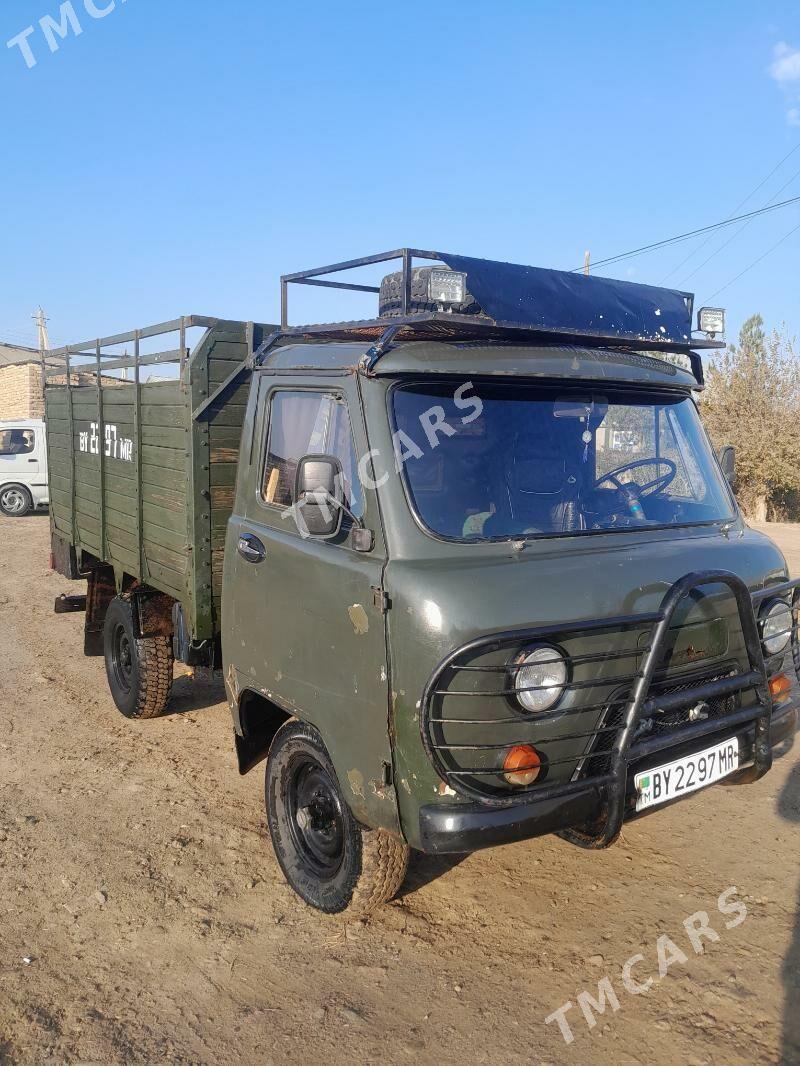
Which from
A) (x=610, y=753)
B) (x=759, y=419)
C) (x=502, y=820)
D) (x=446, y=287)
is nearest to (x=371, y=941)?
(x=502, y=820)

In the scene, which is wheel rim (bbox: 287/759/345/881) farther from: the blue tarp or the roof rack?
the blue tarp

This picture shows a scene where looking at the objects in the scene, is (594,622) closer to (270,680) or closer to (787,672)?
(787,672)

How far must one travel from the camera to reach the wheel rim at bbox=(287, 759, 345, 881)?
344 cm

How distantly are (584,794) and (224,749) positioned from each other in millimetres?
3119

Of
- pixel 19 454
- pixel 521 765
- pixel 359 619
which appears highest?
pixel 19 454

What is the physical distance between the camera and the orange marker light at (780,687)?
338 centimetres

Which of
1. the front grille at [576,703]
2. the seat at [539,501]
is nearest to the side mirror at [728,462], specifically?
the seat at [539,501]

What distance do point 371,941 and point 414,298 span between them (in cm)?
255

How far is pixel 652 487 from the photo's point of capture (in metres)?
3.63

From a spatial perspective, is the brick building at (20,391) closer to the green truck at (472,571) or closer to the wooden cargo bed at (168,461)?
the wooden cargo bed at (168,461)

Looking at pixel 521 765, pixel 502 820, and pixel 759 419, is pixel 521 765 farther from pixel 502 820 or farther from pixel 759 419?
pixel 759 419

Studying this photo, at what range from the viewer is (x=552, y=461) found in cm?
333

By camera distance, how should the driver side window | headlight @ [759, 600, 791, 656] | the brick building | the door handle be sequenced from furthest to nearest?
1. the brick building
2. the door handle
3. headlight @ [759, 600, 791, 656]
4. the driver side window

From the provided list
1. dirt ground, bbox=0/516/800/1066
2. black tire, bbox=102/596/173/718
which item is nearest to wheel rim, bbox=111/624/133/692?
black tire, bbox=102/596/173/718
